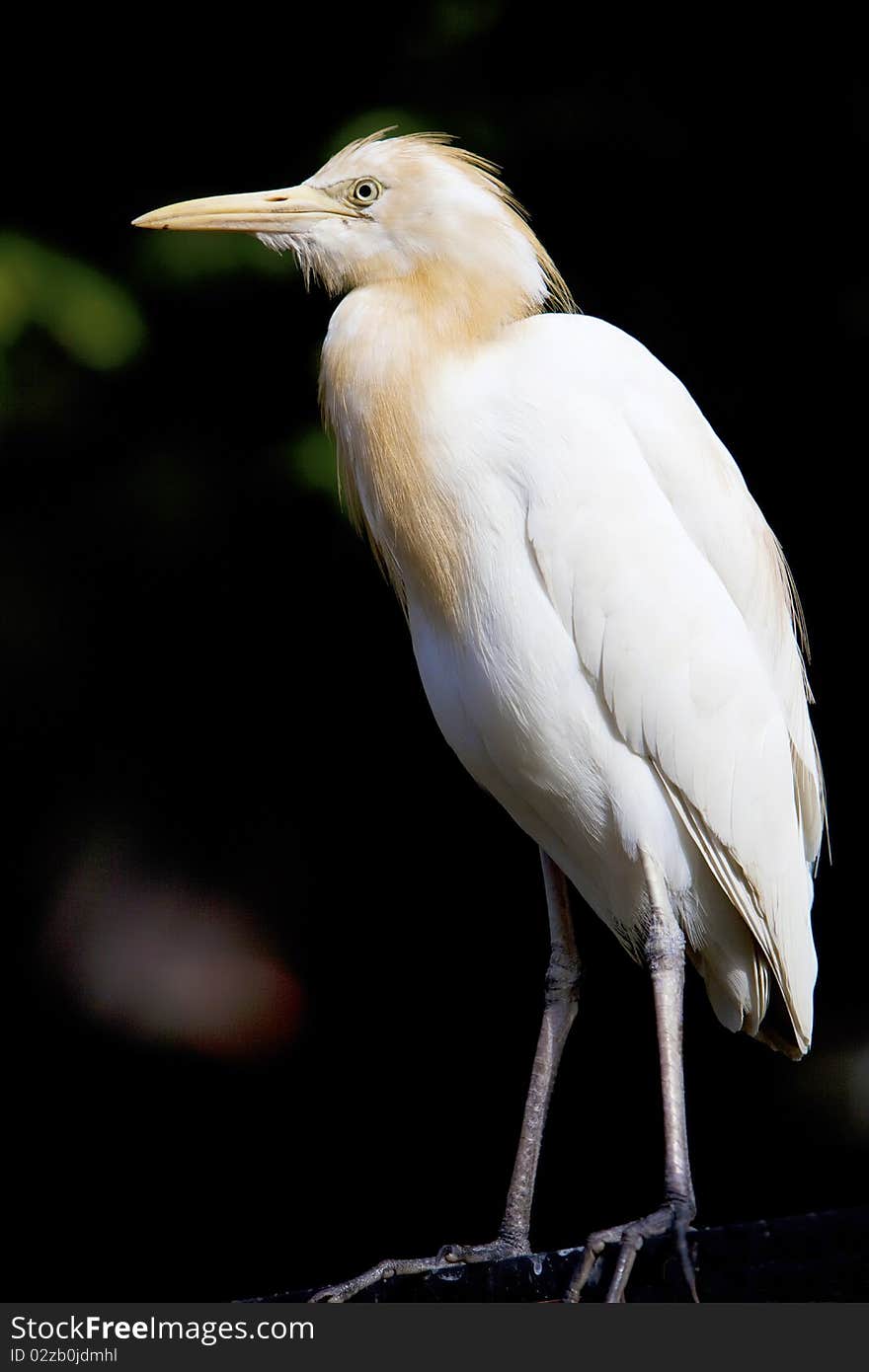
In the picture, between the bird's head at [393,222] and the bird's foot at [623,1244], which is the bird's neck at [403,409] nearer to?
the bird's head at [393,222]

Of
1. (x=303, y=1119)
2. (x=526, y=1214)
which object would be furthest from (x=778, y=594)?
(x=303, y=1119)

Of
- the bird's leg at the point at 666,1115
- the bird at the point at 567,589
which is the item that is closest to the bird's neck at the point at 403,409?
the bird at the point at 567,589

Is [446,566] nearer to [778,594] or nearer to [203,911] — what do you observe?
[778,594]

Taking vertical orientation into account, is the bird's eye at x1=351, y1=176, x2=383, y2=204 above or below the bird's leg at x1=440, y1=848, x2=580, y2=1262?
above

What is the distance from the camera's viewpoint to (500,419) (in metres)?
1.33

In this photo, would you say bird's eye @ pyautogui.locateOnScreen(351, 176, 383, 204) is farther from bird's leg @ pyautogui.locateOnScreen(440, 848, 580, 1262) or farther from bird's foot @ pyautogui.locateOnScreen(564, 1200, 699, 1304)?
bird's foot @ pyautogui.locateOnScreen(564, 1200, 699, 1304)

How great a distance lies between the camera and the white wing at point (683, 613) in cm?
129

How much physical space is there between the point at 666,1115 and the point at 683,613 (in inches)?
17.3

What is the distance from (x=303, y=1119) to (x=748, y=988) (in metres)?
0.90

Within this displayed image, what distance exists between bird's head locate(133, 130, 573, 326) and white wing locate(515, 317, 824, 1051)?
103mm

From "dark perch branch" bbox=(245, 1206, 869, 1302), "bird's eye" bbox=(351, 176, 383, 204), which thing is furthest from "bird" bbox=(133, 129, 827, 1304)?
"dark perch branch" bbox=(245, 1206, 869, 1302)

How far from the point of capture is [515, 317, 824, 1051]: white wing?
1295 millimetres

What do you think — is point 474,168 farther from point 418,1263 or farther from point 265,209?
point 418,1263

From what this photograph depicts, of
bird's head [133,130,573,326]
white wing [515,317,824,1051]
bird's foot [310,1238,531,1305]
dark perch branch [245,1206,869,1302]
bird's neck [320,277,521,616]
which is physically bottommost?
bird's foot [310,1238,531,1305]
